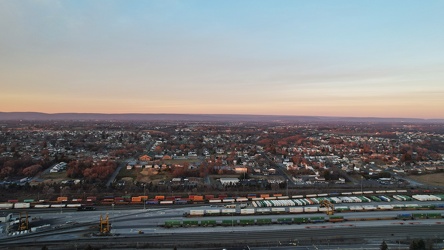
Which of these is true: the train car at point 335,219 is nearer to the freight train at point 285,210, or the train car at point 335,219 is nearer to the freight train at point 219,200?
the freight train at point 285,210

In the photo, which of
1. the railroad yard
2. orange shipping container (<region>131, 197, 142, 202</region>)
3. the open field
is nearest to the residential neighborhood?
the open field

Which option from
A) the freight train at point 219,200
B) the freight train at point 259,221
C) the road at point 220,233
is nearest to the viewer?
the road at point 220,233

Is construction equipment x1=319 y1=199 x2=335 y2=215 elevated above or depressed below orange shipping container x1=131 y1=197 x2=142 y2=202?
above

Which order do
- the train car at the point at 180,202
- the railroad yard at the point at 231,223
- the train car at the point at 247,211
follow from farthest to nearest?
the train car at the point at 180,202, the train car at the point at 247,211, the railroad yard at the point at 231,223

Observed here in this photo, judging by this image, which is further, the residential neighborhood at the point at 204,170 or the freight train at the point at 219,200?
the residential neighborhood at the point at 204,170

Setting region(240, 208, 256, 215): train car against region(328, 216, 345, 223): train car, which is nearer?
region(328, 216, 345, 223): train car

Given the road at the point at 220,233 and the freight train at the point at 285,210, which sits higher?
the freight train at the point at 285,210

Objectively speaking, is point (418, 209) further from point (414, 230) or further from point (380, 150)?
point (380, 150)

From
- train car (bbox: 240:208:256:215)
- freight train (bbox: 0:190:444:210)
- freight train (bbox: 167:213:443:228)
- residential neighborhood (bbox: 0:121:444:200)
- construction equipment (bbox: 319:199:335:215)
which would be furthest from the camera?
residential neighborhood (bbox: 0:121:444:200)

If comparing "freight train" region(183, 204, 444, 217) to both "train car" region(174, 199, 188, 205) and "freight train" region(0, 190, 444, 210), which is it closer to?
"freight train" region(0, 190, 444, 210)

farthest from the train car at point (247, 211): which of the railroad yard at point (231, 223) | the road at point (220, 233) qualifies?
the road at point (220, 233)
